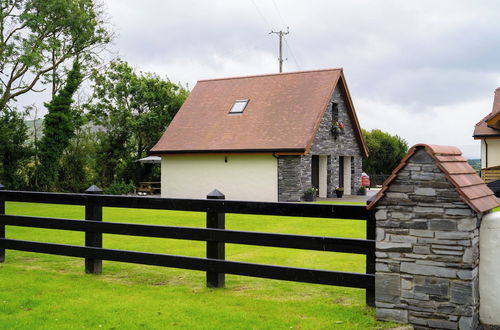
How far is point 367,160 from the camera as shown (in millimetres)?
39219

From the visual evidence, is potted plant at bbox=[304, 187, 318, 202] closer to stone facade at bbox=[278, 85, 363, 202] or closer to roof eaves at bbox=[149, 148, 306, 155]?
stone facade at bbox=[278, 85, 363, 202]

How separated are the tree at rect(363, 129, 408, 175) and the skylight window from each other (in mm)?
14424

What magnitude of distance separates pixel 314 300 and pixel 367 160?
3450 cm

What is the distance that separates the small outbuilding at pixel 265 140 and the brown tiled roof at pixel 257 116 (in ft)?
0.15

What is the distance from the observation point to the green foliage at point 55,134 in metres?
27.1

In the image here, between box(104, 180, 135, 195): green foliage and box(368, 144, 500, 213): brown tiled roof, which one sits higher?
box(368, 144, 500, 213): brown tiled roof

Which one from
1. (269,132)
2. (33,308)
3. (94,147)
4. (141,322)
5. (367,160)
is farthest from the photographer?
(367,160)

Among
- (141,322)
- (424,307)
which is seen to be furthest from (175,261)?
(424,307)

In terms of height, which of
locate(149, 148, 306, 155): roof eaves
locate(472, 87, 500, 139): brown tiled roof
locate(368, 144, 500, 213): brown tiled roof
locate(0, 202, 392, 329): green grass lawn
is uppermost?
locate(472, 87, 500, 139): brown tiled roof

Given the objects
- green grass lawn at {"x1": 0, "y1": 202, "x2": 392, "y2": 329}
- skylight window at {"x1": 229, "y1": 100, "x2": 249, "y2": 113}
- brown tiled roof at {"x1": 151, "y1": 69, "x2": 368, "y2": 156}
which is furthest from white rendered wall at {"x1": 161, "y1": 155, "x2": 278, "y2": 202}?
green grass lawn at {"x1": 0, "y1": 202, "x2": 392, "y2": 329}

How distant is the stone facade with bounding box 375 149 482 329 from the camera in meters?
4.43

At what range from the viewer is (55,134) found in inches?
1077

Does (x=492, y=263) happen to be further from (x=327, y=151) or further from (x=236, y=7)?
(x=327, y=151)

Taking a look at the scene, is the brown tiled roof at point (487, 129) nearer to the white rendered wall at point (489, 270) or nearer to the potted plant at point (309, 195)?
the potted plant at point (309, 195)
